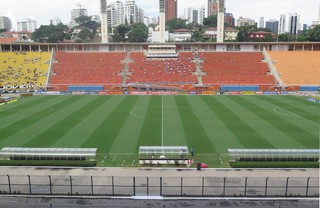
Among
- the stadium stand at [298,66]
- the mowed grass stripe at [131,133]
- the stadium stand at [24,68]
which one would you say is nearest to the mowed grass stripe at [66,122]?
the mowed grass stripe at [131,133]

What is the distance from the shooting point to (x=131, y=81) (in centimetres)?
7250

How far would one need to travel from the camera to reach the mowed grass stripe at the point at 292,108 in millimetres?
39375

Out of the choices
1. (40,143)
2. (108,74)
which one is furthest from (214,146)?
(108,74)

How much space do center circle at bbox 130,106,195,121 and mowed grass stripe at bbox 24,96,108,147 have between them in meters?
7.29

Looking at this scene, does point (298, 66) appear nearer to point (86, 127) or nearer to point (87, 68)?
point (87, 68)

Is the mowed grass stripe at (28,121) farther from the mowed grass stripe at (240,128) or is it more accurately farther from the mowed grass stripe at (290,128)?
the mowed grass stripe at (290,128)

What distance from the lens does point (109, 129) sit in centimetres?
3391

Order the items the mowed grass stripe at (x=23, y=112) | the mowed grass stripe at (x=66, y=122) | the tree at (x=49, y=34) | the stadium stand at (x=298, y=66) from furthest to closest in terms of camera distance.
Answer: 1. the tree at (x=49, y=34)
2. the stadium stand at (x=298, y=66)
3. the mowed grass stripe at (x=23, y=112)
4. the mowed grass stripe at (x=66, y=122)

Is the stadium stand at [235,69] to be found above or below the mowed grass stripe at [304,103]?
above

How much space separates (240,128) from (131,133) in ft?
40.4

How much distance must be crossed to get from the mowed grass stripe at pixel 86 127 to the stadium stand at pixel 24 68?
1238 inches

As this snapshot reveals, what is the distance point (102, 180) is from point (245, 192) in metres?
9.77

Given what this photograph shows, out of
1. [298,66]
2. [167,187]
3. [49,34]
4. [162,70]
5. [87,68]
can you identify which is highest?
[49,34]

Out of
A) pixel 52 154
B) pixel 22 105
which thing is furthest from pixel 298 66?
pixel 52 154
